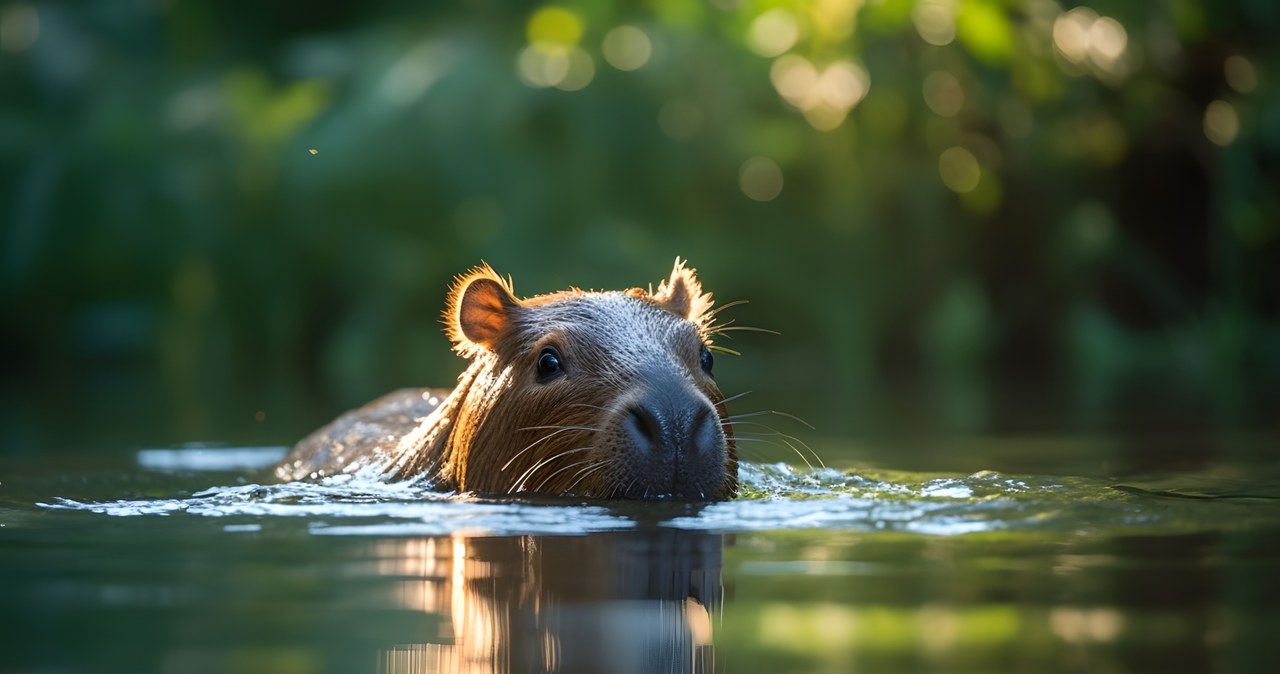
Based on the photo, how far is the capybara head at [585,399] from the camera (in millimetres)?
5012

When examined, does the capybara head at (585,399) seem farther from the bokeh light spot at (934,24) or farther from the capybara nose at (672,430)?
the bokeh light spot at (934,24)

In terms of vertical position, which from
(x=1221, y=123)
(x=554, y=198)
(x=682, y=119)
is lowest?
(x=554, y=198)

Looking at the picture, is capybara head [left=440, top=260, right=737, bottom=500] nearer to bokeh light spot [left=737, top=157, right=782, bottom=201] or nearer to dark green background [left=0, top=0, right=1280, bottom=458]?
dark green background [left=0, top=0, right=1280, bottom=458]

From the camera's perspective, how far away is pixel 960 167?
1625 cm

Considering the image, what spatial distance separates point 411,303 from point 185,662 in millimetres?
12002

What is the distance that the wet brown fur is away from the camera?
5.16 meters

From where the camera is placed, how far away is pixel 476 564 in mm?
3770

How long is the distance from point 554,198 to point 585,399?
9401mm

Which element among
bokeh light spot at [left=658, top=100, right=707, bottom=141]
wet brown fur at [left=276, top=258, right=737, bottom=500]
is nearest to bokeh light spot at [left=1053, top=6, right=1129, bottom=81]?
bokeh light spot at [left=658, top=100, right=707, bottom=141]

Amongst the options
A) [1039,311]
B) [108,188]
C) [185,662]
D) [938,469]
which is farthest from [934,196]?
[185,662]

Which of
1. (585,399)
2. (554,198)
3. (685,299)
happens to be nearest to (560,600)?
(585,399)

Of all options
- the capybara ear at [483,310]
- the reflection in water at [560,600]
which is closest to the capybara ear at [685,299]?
the capybara ear at [483,310]

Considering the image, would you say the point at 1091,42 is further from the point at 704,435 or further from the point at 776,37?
the point at 704,435

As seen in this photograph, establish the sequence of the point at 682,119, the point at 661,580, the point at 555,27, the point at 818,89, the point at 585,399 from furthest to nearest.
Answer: the point at 818,89, the point at 682,119, the point at 555,27, the point at 585,399, the point at 661,580
